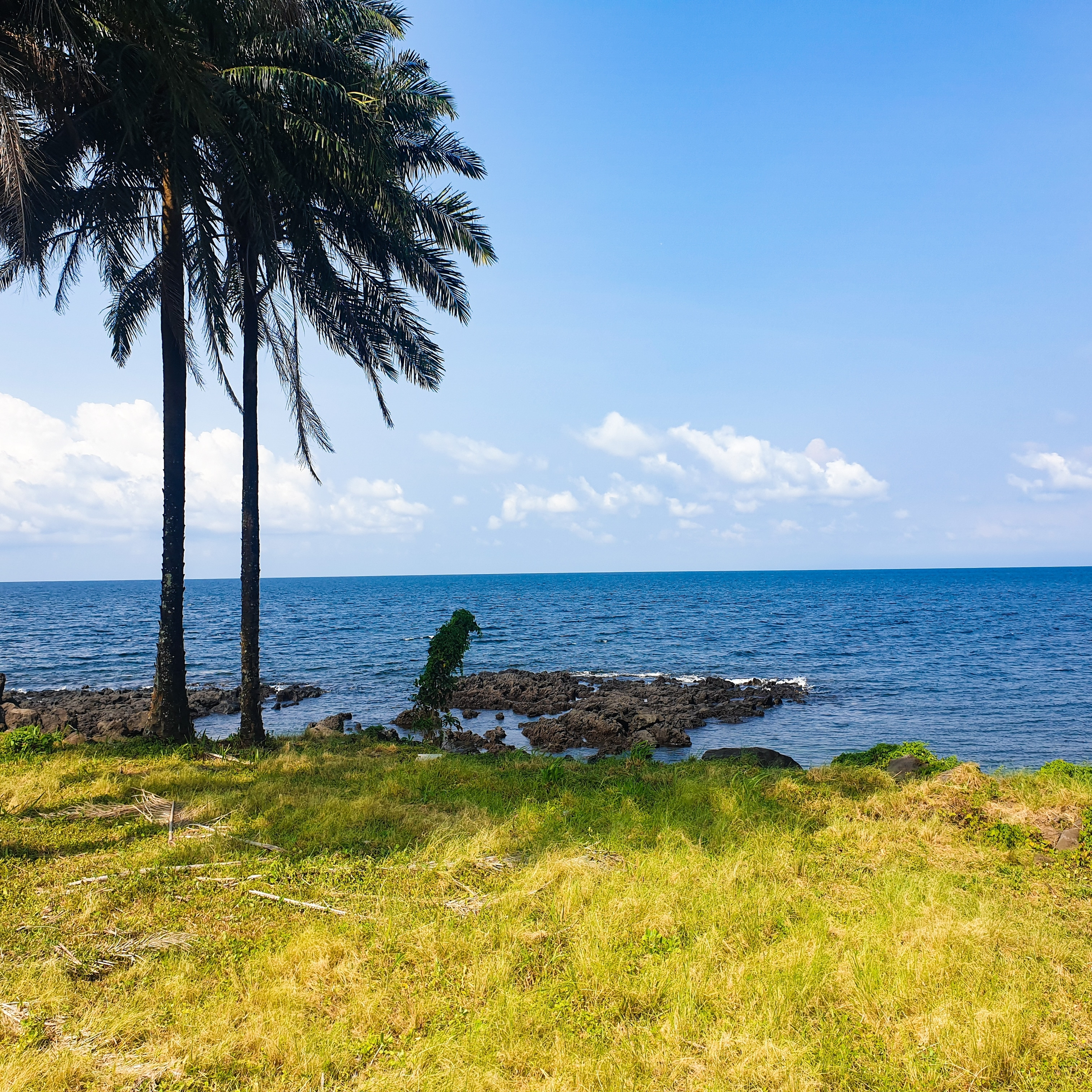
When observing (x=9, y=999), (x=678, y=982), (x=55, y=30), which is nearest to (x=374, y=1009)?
(x=678, y=982)

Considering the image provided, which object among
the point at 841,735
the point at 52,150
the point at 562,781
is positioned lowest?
the point at 841,735

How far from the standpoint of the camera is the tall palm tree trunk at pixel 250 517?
13.9 m

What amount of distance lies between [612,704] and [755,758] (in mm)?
11040

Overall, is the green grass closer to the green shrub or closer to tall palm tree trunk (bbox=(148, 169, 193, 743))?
the green shrub

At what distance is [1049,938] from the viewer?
602cm

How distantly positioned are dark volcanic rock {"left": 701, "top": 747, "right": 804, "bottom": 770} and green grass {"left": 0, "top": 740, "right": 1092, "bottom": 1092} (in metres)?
4.42

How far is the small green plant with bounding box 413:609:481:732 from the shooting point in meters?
16.0

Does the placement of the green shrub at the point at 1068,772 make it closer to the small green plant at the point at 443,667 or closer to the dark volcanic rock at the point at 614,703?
the dark volcanic rock at the point at 614,703

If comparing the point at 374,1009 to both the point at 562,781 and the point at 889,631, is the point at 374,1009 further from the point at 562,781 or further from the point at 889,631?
the point at 889,631

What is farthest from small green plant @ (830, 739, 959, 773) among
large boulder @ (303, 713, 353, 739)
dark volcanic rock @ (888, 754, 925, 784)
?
large boulder @ (303, 713, 353, 739)

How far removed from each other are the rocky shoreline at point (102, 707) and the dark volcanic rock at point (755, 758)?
39.8ft

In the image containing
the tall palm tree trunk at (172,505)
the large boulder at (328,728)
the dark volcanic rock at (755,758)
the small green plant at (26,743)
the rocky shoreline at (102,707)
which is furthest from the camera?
the rocky shoreline at (102,707)

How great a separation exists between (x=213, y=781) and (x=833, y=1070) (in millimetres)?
9502

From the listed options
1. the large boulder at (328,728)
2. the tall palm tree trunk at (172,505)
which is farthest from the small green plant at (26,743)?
the large boulder at (328,728)
